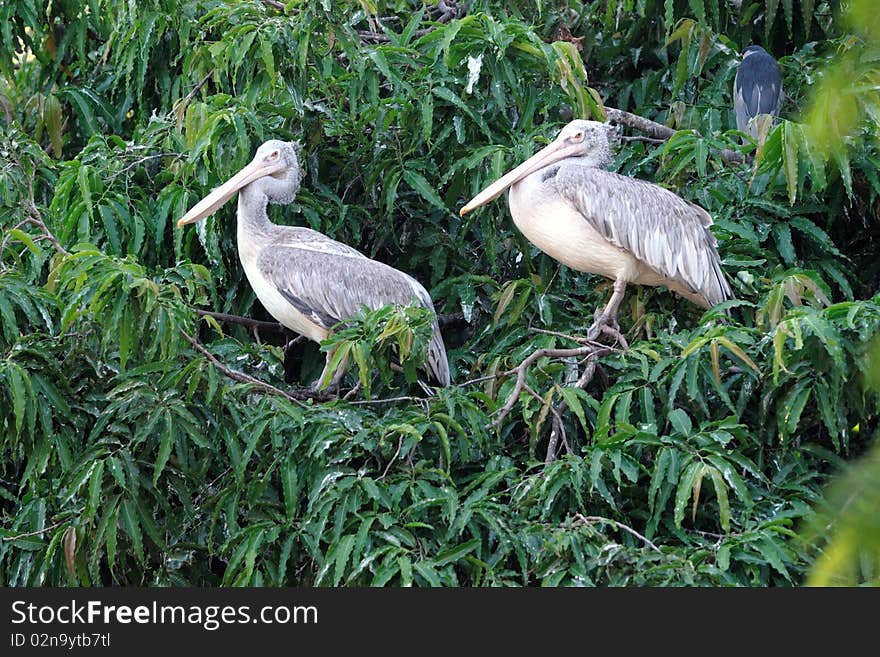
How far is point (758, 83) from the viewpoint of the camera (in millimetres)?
7887

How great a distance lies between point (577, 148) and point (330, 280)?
4.88ft

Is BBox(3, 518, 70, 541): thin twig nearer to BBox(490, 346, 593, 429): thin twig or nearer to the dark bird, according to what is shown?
BBox(490, 346, 593, 429): thin twig

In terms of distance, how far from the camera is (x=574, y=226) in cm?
663

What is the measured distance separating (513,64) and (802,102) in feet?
7.49

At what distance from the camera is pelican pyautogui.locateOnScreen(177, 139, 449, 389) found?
21.6 ft

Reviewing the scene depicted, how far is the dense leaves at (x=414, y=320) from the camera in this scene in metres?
4.90

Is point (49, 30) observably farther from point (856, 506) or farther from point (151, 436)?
point (856, 506)

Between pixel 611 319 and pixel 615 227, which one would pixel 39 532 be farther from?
pixel 615 227

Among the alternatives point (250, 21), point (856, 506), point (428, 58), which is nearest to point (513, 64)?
point (428, 58)

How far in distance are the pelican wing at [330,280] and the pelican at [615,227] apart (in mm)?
515

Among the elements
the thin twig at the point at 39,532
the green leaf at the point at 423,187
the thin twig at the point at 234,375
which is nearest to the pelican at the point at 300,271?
the green leaf at the point at 423,187

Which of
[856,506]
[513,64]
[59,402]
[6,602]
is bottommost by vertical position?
[6,602]

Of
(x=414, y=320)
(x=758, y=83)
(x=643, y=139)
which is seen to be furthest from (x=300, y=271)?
(x=758, y=83)

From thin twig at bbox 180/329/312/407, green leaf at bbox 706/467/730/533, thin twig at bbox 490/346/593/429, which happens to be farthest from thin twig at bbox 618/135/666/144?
green leaf at bbox 706/467/730/533
